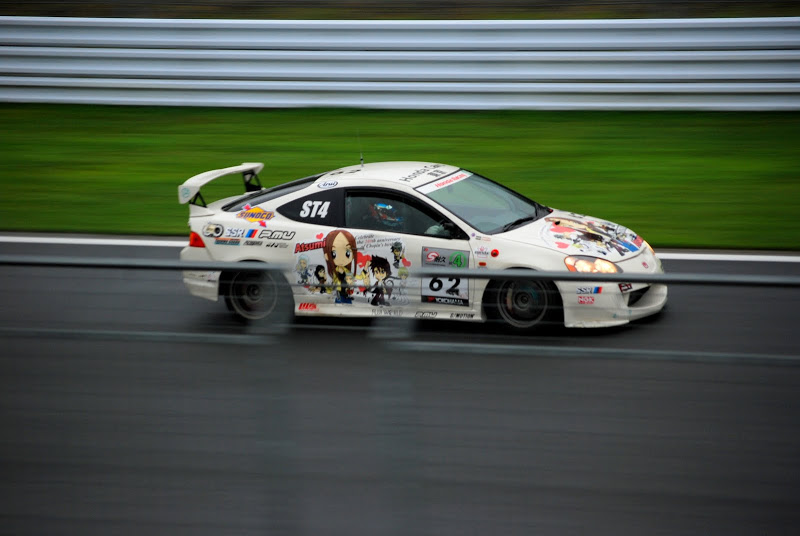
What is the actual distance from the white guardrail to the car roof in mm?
4400

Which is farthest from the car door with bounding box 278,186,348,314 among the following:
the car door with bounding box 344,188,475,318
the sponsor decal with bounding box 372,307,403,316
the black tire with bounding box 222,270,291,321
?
the sponsor decal with bounding box 372,307,403,316

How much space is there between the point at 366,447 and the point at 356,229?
4047 millimetres

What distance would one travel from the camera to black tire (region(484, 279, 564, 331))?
9.78 ft

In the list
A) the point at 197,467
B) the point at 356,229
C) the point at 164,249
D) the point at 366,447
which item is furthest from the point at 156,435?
the point at 164,249

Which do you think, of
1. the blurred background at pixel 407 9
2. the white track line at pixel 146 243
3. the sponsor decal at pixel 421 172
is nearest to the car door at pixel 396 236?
the sponsor decal at pixel 421 172

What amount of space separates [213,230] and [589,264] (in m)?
3.17

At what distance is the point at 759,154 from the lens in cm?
1084

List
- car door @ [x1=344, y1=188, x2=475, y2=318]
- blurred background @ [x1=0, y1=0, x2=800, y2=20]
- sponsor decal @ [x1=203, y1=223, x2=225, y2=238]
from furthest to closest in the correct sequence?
blurred background @ [x1=0, y1=0, x2=800, y2=20]
sponsor decal @ [x1=203, y1=223, x2=225, y2=238]
car door @ [x1=344, y1=188, x2=475, y2=318]

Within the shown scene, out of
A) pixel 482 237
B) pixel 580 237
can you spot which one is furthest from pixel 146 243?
pixel 580 237

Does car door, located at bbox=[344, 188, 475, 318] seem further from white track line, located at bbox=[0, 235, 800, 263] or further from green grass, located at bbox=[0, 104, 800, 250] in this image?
green grass, located at bbox=[0, 104, 800, 250]

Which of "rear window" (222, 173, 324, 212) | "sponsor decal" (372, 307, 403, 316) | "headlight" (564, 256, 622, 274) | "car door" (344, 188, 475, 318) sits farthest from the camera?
"rear window" (222, 173, 324, 212)

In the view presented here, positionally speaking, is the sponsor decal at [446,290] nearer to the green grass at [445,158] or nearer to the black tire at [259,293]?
the black tire at [259,293]

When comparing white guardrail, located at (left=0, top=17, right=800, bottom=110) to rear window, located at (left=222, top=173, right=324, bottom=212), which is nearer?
rear window, located at (left=222, top=173, right=324, bottom=212)

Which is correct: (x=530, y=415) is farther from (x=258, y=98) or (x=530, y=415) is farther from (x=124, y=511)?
(x=258, y=98)
